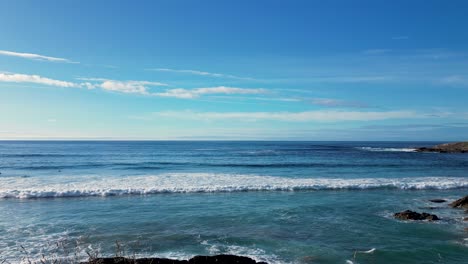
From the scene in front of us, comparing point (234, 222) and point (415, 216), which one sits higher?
point (415, 216)

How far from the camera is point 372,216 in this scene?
50.0 feet

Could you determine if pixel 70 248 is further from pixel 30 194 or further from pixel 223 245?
pixel 30 194

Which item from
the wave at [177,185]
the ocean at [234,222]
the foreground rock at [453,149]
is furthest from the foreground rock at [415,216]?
the foreground rock at [453,149]

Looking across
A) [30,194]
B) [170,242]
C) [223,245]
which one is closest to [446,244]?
[223,245]

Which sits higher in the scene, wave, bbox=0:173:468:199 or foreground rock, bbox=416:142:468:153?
foreground rock, bbox=416:142:468:153

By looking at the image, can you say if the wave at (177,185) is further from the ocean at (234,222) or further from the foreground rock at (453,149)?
the foreground rock at (453,149)

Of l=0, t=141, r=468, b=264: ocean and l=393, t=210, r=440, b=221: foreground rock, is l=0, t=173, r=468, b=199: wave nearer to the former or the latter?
l=0, t=141, r=468, b=264: ocean

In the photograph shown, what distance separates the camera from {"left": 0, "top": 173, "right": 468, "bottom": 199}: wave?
69.9 ft

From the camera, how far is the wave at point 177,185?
69.9 feet

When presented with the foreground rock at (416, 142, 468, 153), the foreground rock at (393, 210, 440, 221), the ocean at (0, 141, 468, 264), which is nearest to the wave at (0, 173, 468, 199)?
the ocean at (0, 141, 468, 264)

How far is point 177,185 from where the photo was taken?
24.3 metres

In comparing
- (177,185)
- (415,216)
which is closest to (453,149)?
(177,185)

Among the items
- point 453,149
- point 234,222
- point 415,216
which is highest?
point 453,149

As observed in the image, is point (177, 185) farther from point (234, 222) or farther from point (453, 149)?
point (453, 149)
